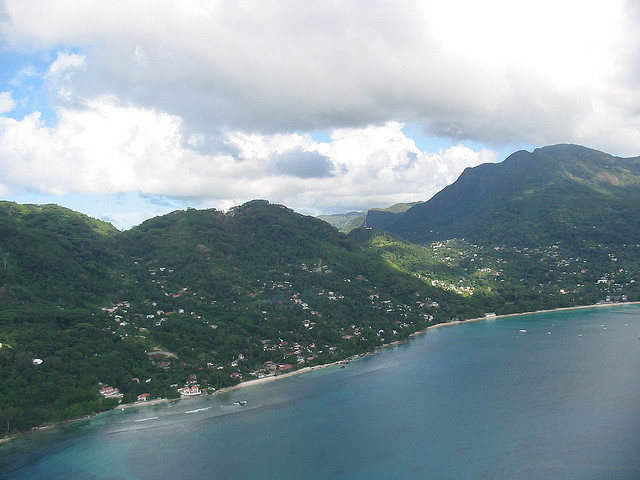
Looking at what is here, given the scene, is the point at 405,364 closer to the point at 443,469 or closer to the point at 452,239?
the point at 443,469

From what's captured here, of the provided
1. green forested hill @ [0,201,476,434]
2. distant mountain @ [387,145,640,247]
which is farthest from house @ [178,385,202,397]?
distant mountain @ [387,145,640,247]

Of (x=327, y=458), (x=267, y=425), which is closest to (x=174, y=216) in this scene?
(x=267, y=425)

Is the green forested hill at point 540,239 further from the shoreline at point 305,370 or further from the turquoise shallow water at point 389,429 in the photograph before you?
the turquoise shallow water at point 389,429

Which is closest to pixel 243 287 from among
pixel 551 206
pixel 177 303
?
pixel 177 303

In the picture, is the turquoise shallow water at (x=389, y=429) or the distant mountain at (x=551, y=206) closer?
the turquoise shallow water at (x=389, y=429)

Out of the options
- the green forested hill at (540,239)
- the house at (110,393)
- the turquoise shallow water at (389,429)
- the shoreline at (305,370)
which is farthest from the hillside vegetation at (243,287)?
the turquoise shallow water at (389,429)

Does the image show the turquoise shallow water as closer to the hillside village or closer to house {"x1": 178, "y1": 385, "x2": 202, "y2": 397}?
house {"x1": 178, "y1": 385, "x2": 202, "y2": 397}
